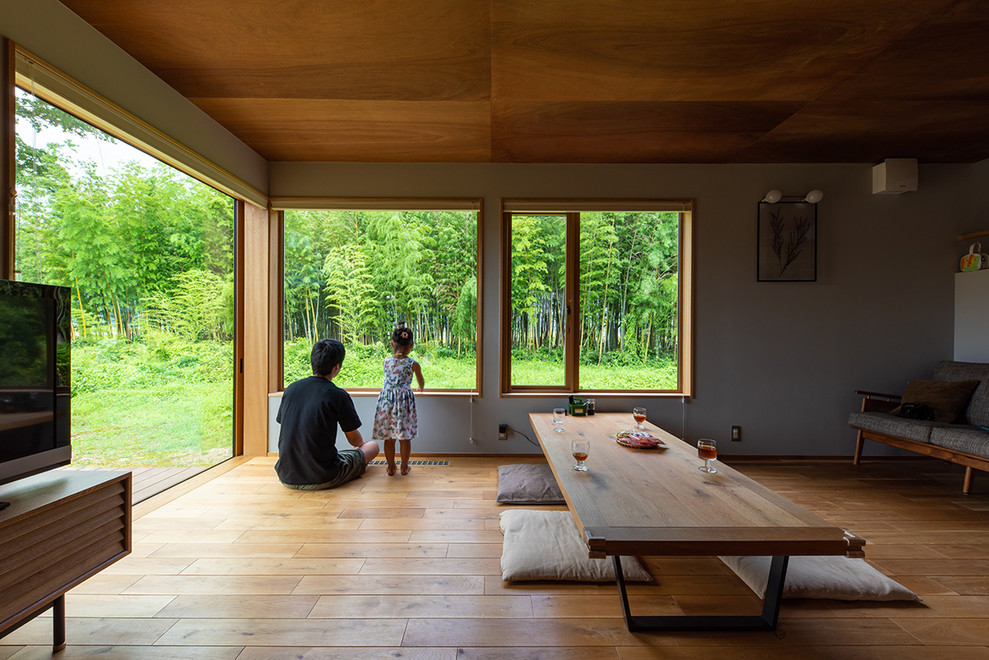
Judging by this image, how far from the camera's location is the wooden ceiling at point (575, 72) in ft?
7.16

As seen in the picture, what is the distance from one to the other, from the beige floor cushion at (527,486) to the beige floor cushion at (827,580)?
1.07 meters

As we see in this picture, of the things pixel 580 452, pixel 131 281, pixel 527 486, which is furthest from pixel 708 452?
pixel 131 281

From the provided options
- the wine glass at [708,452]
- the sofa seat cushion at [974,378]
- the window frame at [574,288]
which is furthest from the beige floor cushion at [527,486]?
the sofa seat cushion at [974,378]

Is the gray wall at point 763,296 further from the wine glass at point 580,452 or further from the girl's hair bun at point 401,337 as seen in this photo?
the wine glass at point 580,452

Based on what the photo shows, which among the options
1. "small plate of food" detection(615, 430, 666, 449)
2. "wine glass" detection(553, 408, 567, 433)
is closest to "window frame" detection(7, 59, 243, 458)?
"wine glass" detection(553, 408, 567, 433)

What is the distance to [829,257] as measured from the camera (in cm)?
413

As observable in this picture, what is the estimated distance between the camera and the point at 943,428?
330cm

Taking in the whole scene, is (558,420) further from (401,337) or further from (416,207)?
(416,207)

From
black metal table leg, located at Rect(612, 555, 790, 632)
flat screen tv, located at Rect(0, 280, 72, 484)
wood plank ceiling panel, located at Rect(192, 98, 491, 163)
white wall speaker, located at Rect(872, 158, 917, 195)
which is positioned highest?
wood plank ceiling panel, located at Rect(192, 98, 491, 163)

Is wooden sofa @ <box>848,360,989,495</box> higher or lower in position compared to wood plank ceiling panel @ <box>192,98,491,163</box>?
lower

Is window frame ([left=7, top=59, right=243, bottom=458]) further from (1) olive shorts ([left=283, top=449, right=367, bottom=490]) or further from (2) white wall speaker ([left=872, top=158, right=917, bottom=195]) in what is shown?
(2) white wall speaker ([left=872, top=158, right=917, bottom=195])

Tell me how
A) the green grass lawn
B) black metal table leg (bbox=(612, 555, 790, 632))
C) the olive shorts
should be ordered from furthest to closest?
the olive shorts → the green grass lawn → black metal table leg (bbox=(612, 555, 790, 632))

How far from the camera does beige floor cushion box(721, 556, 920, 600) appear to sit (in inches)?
78.6

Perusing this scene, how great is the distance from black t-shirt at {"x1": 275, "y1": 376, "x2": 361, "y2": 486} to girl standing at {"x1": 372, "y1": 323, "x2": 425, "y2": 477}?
0.37m
